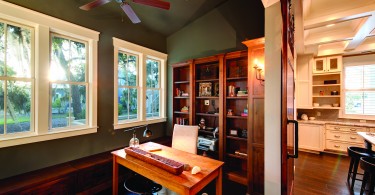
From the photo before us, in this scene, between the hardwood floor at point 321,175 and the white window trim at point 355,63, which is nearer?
the hardwood floor at point 321,175

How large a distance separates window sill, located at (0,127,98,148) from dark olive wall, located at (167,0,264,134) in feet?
6.61

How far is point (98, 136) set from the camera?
299 centimetres

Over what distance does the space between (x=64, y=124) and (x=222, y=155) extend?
9.23 ft

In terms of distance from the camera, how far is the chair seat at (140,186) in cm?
192

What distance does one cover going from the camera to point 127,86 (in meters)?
3.50

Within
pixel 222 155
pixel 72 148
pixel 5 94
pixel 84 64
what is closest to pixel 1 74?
pixel 5 94

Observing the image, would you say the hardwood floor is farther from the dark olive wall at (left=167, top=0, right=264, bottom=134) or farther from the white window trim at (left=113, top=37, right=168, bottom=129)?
the white window trim at (left=113, top=37, right=168, bottom=129)

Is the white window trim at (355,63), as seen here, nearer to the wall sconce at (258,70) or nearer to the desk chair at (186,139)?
the wall sconce at (258,70)

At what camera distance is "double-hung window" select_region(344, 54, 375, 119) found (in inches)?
166

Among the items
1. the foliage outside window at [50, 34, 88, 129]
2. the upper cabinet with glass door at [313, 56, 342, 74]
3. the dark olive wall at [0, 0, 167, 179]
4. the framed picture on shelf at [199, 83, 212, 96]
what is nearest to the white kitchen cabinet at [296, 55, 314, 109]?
the upper cabinet with glass door at [313, 56, 342, 74]

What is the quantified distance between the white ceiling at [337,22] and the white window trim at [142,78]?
292cm

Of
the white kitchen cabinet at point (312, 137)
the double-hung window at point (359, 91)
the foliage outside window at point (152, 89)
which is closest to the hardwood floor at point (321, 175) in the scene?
the white kitchen cabinet at point (312, 137)

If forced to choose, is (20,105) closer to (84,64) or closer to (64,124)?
(64,124)

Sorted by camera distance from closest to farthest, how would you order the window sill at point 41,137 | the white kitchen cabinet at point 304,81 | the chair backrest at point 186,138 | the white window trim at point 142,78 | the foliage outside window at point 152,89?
1. the window sill at point 41,137
2. the chair backrest at point 186,138
3. the white window trim at point 142,78
4. the foliage outside window at point 152,89
5. the white kitchen cabinet at point 304,81
